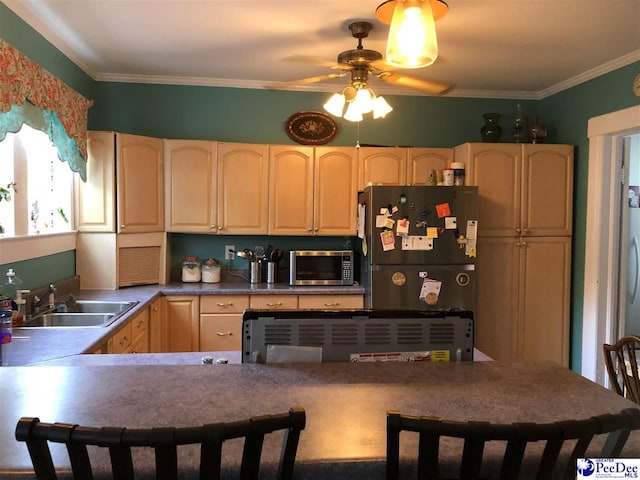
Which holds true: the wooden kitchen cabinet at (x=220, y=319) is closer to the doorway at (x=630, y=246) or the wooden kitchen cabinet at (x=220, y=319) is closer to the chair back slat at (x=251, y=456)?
the doorway at (x=630, y=246)

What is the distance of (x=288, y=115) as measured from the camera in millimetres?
4266

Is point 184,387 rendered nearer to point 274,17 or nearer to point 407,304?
point 274,17

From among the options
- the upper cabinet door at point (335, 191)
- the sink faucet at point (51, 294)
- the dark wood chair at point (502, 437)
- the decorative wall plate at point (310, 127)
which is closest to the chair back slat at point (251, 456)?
the dark wood chair at point (502, 437)

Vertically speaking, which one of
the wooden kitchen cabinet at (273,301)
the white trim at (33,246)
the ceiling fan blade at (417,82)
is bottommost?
the wooden kitchen cabinet at (273,301)

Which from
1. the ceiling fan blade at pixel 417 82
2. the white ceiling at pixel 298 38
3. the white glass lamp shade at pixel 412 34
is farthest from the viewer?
the white ceiling at pixel 298 38

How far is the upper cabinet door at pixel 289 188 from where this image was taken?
4.03 metres

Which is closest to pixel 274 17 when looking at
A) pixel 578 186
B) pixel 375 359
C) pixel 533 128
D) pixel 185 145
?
pixel 185 145

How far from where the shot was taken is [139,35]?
122 inches

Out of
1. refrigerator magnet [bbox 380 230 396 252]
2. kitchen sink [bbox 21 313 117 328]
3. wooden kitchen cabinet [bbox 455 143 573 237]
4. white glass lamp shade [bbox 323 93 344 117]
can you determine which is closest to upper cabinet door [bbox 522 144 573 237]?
wooden kitchen cabinet [bbox 455 143 573 237]

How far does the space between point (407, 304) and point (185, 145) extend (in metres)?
2.12

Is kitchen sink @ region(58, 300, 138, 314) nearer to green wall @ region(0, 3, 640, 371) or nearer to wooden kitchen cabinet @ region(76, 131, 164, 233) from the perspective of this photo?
green wall @ region(0, 3, 640, 371)

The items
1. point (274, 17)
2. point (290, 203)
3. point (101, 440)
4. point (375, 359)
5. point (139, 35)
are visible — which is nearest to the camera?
point (101, 440)

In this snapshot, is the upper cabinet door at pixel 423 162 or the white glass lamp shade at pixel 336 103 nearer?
the white glass lamp shade at pixel 336 103

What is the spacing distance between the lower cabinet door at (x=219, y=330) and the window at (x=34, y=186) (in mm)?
1205
